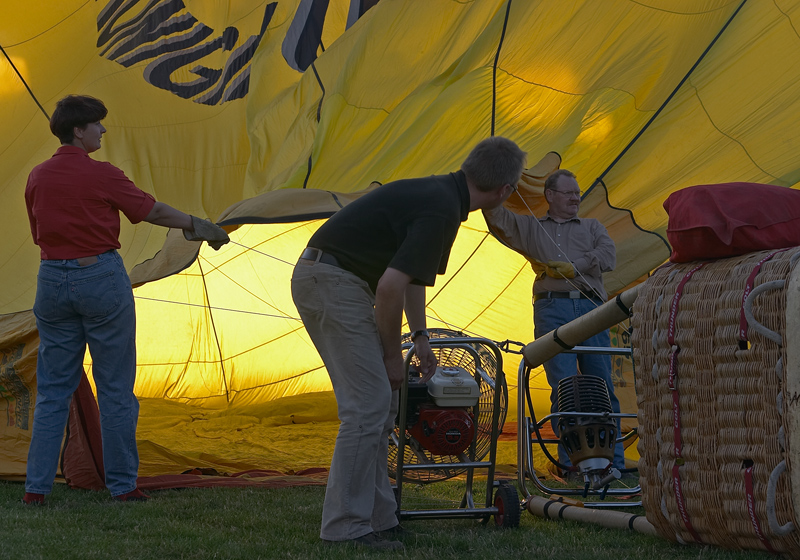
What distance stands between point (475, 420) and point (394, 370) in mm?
460

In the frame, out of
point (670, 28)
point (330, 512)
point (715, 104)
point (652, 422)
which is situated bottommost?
point (330, 512)

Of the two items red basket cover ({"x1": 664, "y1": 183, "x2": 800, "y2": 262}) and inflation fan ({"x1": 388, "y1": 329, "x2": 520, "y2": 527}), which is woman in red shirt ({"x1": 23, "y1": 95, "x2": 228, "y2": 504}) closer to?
inflation fan ({"x1": 388, "y1": 329, "x2": 520, "y2": 527})

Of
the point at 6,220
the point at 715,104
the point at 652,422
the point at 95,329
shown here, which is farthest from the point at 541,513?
the point at 6,220

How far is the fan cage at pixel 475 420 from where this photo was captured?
9.27 ft

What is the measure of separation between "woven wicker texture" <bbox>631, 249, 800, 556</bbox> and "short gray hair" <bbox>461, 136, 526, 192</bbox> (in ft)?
1.57

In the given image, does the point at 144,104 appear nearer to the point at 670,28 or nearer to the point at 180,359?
the point at 180,359

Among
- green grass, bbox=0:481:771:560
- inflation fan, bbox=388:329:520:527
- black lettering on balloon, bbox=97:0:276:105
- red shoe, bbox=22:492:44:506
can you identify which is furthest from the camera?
black lettering on balloon, bbox=97:0:276:105

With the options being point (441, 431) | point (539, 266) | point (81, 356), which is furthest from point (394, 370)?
point (539, 266)

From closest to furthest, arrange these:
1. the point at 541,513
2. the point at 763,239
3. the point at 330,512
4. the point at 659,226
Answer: the point at 763,239 < the point at 330,512 < the point at 541,513 < the point at 659,226

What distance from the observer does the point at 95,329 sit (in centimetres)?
317

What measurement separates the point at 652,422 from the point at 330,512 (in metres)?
0.88

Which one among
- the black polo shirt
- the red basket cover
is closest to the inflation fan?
the black polo shirt

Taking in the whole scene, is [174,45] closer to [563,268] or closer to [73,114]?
[73,114]

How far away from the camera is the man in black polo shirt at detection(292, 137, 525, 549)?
2.38 meters
